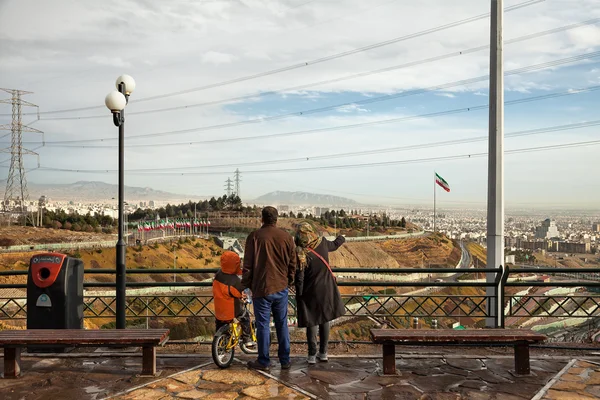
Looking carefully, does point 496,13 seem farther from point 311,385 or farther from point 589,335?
point 311,385

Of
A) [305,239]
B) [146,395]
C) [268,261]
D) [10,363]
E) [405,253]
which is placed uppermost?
[305,239]

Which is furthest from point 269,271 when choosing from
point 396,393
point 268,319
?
point 396,393

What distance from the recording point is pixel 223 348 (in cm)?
617

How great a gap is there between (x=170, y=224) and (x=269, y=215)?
3634 inches

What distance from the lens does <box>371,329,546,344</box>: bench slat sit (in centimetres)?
578

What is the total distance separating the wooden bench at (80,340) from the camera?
5770 mm

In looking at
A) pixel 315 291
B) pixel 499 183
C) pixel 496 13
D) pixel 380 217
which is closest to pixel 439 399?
pixel 315 291

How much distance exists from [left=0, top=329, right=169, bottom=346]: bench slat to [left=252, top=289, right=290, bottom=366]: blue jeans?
1.04 meters

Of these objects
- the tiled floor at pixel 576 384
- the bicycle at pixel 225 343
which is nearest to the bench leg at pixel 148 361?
the bicycle at pixel 225 343

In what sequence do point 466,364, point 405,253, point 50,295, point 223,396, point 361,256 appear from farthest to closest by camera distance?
point 405,253 → point 361,256 → point 50,295 → point 466,364 → point 223,396

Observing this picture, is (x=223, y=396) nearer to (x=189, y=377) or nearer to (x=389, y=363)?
(x=189, y=377)

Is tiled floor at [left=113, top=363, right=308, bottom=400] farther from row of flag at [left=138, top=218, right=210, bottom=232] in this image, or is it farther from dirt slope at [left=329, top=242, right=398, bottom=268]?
row of flag at [left=138, top=218, right=210, bottom=232]

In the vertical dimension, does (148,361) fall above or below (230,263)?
below

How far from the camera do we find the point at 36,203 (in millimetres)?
83625
